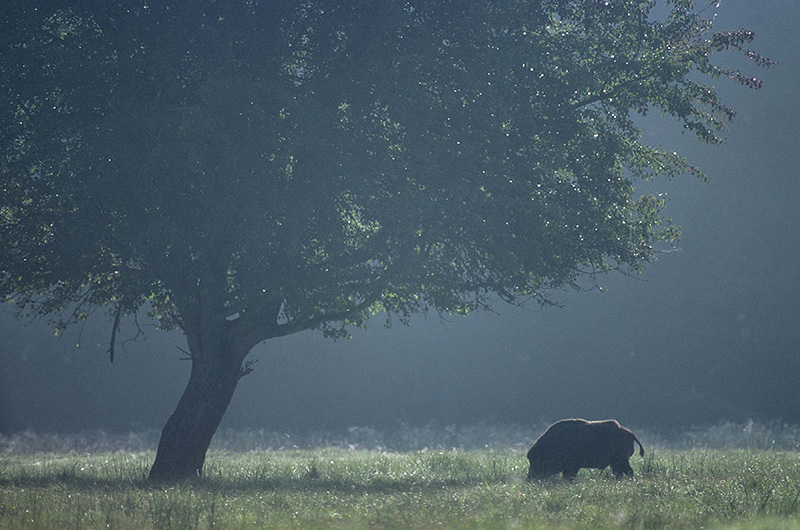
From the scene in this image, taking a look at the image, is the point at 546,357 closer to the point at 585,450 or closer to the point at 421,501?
the point at 585,450

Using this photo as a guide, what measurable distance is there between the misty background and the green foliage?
1185 inches

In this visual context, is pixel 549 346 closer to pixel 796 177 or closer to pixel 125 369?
pixel 796 177

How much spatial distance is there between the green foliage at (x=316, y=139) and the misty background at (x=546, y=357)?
30110 millimetres

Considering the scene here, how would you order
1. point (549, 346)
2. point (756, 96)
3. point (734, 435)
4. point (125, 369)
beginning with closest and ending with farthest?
point (734, 435) → point (125, 369) → point (549, 346) → point (756, 96)

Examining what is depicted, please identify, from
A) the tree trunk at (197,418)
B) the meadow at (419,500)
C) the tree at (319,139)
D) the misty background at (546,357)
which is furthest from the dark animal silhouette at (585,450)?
the misty background at (546,357)

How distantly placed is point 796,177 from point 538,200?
54068 mm

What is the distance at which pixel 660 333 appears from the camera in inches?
2013

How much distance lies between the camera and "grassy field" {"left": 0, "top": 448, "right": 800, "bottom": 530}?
25.6ft

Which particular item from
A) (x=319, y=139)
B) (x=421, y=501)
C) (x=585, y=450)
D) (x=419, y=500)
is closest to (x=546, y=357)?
(x=585, y=450)

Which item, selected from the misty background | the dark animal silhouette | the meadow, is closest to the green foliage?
the dark animal silhouette

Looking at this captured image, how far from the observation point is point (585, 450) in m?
12.9

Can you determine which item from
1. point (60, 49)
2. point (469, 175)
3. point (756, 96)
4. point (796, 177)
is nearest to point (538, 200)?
point (469, 175)

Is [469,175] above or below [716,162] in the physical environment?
below

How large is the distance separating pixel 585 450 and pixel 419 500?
14.6 ft
